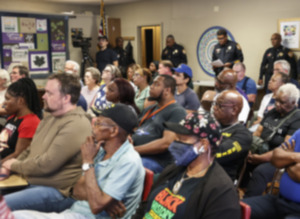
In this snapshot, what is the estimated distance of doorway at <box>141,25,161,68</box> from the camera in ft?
32.8

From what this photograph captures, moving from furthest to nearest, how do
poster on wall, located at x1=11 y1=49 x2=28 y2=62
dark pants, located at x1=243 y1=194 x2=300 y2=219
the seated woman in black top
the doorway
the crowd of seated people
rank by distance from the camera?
the doorway
poster on wall, located at x1=11 y1=49 x2=28 y2=62
the seated woman in black top
dark pants, located at x1=243 y1=194 x2=300 y2=219
the crowd of seated people

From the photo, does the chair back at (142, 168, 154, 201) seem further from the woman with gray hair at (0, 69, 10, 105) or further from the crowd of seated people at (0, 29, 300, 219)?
the woman with gray hair at (0, 69, 10, 105)

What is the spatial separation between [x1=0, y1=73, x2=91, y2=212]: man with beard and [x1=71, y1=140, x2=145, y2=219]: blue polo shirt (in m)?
0.28

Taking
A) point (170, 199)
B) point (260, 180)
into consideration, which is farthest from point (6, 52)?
point (170, 199)

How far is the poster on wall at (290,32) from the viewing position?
20.7 feet

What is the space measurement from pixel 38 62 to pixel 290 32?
5537mm

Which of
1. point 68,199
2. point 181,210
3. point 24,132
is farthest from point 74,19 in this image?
point 181,210

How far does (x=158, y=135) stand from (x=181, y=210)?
1.27 meters

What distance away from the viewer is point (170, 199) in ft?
5.19

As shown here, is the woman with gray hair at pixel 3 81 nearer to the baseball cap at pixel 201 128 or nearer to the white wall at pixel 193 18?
the baseball cap at pixel 201 128

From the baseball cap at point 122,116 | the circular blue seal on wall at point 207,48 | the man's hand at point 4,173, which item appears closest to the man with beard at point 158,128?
the baseball cap at point 122,116

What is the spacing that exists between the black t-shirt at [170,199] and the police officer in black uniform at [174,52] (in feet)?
22.4

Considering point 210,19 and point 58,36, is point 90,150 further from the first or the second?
point 210,19

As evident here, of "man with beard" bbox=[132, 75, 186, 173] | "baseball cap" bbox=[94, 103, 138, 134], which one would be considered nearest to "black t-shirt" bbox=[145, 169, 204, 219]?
"baseball cap" bbox=[94, 103, 138, 134]
